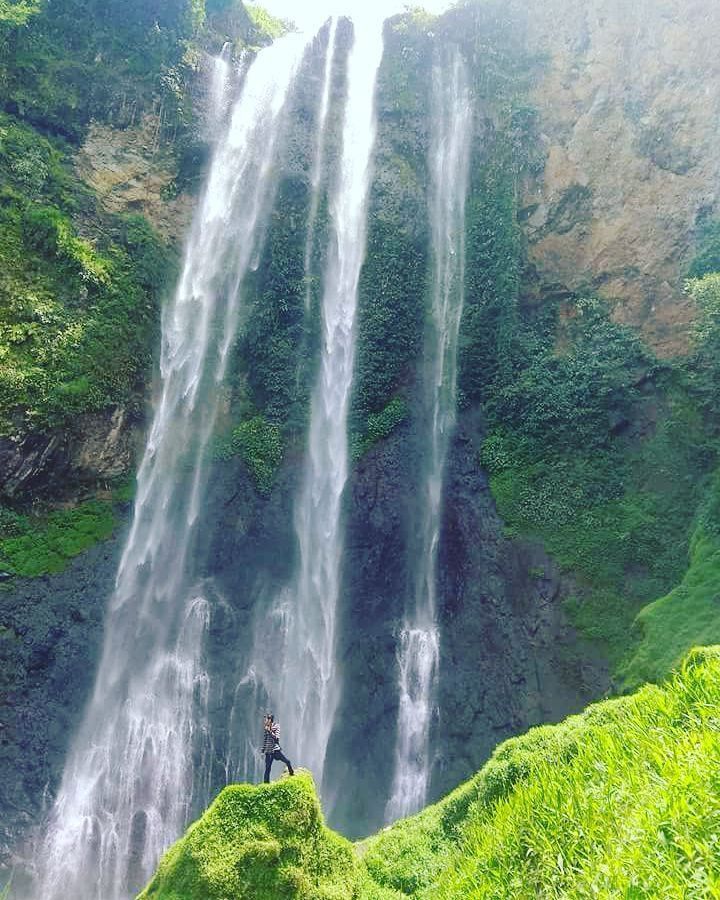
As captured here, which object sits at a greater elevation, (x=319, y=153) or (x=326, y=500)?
(x=319, y=153)

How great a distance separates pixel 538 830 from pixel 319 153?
2443 cm

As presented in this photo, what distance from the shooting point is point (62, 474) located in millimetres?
17484

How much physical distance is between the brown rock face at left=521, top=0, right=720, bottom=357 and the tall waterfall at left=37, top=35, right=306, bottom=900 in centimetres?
1024

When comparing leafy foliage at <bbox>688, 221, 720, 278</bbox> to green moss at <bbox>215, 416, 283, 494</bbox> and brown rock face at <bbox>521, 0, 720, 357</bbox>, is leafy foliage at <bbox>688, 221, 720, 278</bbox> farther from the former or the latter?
green moss at <bbox>215, 416, 283, 494</bbox>

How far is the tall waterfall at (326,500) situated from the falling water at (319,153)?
0.63 m

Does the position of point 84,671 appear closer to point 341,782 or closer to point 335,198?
point 341,782

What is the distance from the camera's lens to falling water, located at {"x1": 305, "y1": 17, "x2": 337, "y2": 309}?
22.2 metres

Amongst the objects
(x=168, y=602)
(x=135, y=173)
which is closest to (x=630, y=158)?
(x=135, y=173)

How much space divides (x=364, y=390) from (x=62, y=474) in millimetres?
9080

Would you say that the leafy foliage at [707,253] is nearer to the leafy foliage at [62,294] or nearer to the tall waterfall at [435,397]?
the tall waterfall at [435,397]

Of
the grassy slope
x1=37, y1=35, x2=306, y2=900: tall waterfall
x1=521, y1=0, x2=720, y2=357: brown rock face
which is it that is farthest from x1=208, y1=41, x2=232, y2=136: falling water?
the grassy slope

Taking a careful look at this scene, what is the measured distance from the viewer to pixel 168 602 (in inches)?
651

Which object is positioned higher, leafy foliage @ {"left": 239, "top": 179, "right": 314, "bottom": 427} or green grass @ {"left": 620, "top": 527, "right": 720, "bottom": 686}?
leafy foliage @ {"left": 239, "top": 179, "right": 314, "bottom": 427}

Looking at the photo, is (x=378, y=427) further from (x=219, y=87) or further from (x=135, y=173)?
(x=219, y=87)
